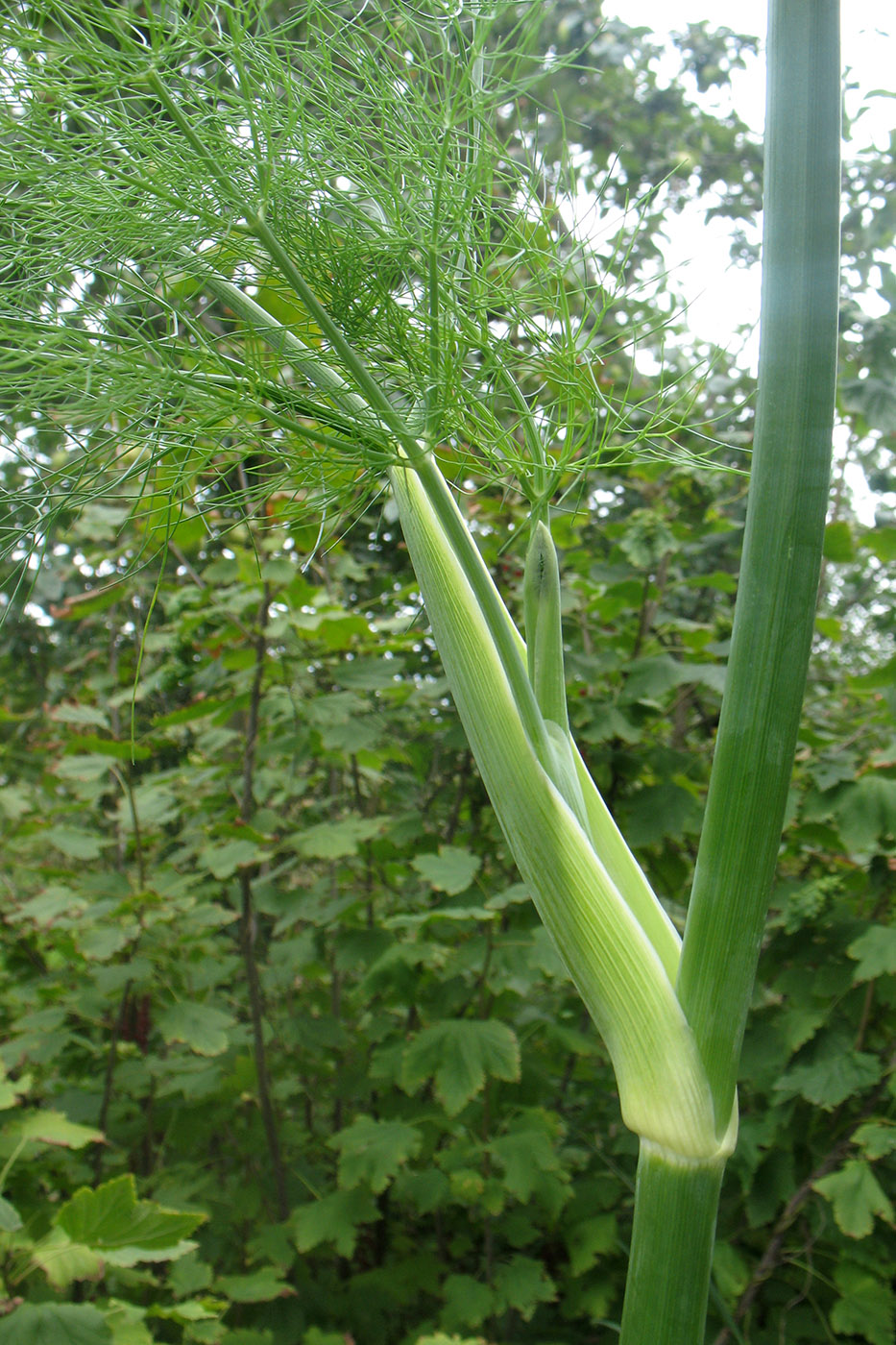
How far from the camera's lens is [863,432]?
2.37 m

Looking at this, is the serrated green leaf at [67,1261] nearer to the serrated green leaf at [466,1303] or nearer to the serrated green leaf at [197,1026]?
the serrated green leaf at [197,1026]

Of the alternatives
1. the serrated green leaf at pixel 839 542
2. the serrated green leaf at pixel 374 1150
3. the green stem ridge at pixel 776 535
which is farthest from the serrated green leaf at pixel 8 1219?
the serrated green leaf at pixel 839 542

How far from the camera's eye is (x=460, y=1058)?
1.70 metres

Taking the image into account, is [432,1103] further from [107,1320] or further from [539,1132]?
[107,1320]

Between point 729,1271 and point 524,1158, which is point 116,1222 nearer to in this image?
point 524,1158

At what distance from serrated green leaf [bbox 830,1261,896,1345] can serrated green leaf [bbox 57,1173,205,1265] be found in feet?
3.94

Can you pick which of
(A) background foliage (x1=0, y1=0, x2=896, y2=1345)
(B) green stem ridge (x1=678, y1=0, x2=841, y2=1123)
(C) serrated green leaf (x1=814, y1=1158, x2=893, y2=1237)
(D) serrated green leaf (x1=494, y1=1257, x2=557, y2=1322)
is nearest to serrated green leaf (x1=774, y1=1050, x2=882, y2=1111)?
(A) background foliage (x1=0, y1=0, x2=896, y2=1345)

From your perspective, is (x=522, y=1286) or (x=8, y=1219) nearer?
(x=8, y=1219)

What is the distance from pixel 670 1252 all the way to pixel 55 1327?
990mm

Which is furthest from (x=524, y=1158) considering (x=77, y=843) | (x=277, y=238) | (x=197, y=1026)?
(x=277, y=238)

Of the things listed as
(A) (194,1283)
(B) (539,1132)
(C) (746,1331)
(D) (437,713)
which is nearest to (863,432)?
(D) (437,713)

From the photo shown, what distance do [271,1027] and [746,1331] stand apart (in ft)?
3.71

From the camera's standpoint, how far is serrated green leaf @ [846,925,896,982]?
1.57 metres

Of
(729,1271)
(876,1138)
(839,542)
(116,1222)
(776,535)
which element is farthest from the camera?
(839,542)
